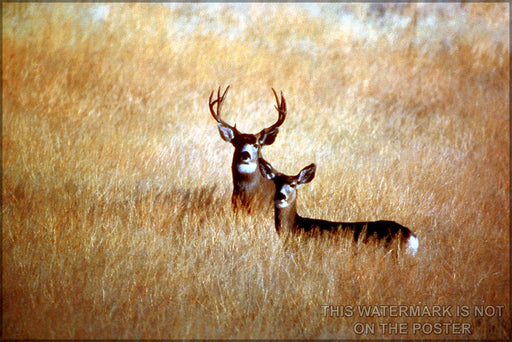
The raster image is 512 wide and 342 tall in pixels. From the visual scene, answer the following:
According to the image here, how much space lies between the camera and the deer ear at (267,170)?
16.9ft

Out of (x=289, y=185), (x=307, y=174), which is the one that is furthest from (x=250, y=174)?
(x=307, y=174)

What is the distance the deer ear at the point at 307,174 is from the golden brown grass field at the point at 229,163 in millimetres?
456

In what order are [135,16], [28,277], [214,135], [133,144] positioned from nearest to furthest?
[28,277], [133,144], [214,135], [135,16]

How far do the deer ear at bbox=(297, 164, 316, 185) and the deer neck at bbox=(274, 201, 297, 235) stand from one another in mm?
205

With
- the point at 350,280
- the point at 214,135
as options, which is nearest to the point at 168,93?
the point at 214,135

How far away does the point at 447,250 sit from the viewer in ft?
16.9

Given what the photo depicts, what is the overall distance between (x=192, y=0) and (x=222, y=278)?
24.9 ft

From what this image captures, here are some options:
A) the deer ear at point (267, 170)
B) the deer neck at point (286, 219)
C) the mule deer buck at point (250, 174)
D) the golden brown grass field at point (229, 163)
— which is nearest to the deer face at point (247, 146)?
the mule deer buck at point (250, 174)

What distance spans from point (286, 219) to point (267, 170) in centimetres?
41

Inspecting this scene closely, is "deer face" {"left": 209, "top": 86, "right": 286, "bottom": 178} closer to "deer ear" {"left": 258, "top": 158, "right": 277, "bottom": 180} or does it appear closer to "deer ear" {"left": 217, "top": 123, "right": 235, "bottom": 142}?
"deer ear" {"left": 217, "top": 123, "right": 235, "bottom": 142}

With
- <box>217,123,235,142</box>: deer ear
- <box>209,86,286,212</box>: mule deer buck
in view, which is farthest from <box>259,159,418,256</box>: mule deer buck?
<box>217,123,235,142</box>: deer ear

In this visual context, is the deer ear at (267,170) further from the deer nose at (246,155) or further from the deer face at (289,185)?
the deer nose at (246,155)

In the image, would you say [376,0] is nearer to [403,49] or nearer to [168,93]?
[403,49]

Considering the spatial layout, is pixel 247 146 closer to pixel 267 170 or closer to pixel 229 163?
pixel 267 170
